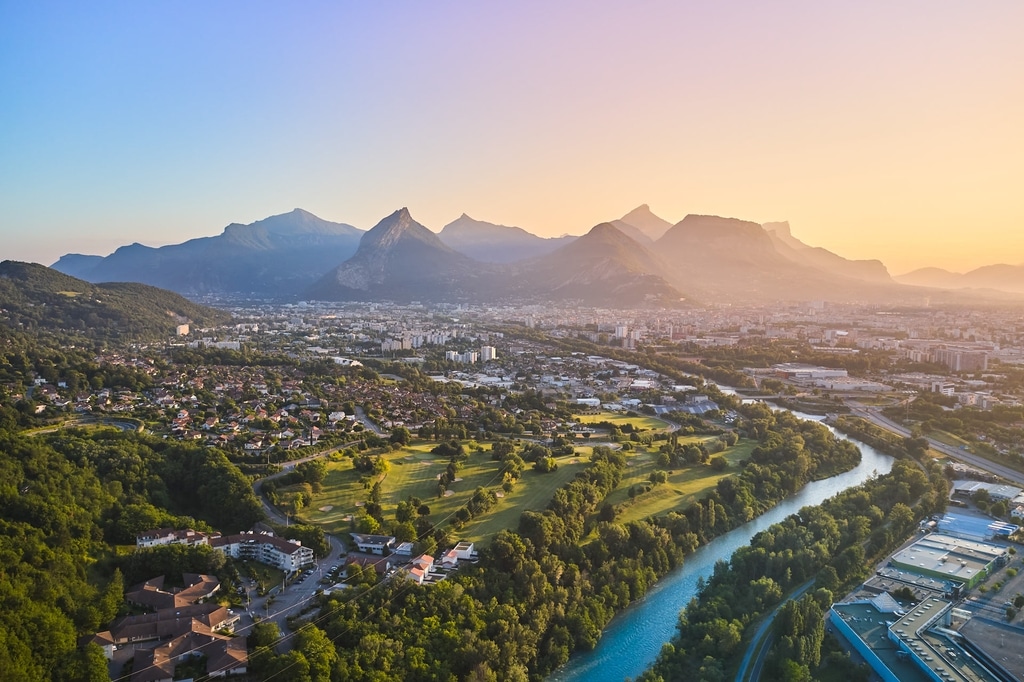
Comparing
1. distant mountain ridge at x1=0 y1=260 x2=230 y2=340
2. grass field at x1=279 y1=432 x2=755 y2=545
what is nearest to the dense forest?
grass field at x1=279 y1=432 x2=755 y2=545

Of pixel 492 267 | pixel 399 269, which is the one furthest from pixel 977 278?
pixel 399 269

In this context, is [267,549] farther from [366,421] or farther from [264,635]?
[366,421]

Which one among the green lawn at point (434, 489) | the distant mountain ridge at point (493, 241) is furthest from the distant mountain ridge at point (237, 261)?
the green lawn at point (434, 489)

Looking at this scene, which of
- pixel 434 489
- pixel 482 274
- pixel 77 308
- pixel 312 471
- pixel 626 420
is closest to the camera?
pixel 312 471

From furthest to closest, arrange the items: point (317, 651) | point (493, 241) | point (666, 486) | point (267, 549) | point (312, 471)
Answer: point (493, 241)
point (666, 486)
point (312, 471)
point (267, 549)
point (317, 651)

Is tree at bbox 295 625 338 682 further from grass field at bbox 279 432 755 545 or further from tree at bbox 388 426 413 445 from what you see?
tree at bbox 388 426 413 445

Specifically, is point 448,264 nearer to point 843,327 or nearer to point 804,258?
point 843,327
